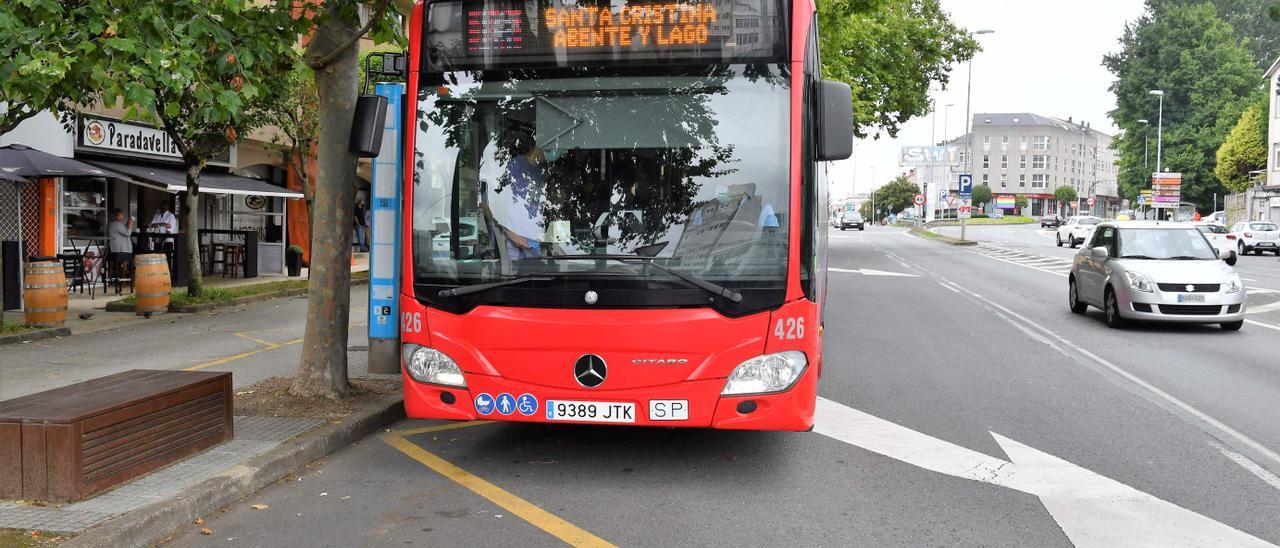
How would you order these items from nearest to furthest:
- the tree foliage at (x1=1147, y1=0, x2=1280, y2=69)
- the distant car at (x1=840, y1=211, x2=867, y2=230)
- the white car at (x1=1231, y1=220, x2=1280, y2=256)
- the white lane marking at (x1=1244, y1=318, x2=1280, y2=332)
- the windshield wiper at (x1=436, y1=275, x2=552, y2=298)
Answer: the windshield wiper at (x1=436, y1=275, x2=552, y2=298) → the white lane marking at (x1=1244, y1=318, x2=1280, y2=332) → the white car at (x1=1231, y1=220, x2=1280, y2=256) → the distant car at (x1=840, y1=211, x2=867, y2=230) → the tree foliage at (x1=1147, y1=0, x2=1280, y2=69)

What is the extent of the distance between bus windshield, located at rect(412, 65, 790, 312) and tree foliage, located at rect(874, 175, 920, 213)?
138987mm

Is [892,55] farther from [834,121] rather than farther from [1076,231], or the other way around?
[834,121]

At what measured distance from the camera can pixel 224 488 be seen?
17.6 ft

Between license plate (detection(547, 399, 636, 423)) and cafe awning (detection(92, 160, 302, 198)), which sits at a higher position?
cafe awning (detection(92, 160, 302, 198))

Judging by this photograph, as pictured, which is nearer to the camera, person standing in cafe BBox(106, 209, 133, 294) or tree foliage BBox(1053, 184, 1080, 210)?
person standing in cafe BBox(106, 209, 133, 294)

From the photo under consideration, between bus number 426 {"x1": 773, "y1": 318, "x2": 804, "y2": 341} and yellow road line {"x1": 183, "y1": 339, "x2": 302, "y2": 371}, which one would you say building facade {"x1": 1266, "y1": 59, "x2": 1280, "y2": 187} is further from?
bus number 426 {"x1": 773, "y1": 318, "x2": 804, "y2": 341}

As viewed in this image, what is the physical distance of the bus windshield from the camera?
5.64 meters

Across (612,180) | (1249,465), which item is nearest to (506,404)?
(612,180)

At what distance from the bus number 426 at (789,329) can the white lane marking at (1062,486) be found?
139 cm

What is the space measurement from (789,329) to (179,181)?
17508 millimetres

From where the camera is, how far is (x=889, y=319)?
1523cm

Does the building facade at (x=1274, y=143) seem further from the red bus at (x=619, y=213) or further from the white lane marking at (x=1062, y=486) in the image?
the red bus at (x=619, y=213)

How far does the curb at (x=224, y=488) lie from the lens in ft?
14.8

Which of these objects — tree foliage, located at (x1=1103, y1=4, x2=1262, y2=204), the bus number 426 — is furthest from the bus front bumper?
tree foliage, located at (x1=1103, y1=4, x2=1262, y2=204)
